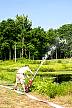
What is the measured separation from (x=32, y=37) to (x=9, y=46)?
22.5ft

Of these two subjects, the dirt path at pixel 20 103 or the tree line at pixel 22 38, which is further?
the tree line at pixel 22 38

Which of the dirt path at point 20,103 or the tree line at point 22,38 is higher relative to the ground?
the tree line at point 22,38

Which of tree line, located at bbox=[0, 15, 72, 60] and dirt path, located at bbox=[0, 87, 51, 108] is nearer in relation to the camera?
dirt path, located at bbox=[0, 87, 51, 108]

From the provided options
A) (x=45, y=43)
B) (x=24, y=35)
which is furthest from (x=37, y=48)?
(x=24, y=35)

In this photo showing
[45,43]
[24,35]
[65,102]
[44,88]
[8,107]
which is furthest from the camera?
[45,43]

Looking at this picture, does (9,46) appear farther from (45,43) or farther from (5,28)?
(45,43)

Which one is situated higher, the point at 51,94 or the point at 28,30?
the point at 28,30

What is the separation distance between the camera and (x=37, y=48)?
84125 mm

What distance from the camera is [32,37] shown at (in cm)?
8150

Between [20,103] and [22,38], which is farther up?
[22,38]

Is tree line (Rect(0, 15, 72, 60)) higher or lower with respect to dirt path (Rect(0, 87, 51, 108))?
higher

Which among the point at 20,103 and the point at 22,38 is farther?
the point at 22,38

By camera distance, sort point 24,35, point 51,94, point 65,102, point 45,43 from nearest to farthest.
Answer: point 65,102 < point 51,94 < point 24,35 < point 45,43

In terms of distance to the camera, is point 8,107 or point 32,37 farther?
point 32,37
